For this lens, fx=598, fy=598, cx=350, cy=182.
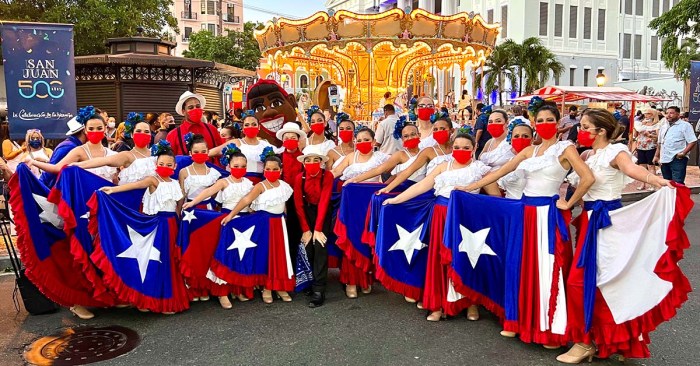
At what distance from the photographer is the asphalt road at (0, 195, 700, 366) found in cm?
429

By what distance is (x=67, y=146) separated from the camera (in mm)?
5430

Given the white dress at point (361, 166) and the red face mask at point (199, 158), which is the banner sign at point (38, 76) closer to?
the red face mask at point (199, 158)

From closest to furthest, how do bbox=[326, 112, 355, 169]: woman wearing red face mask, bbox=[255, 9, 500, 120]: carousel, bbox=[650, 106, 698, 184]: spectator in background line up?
bbox=[326, 112, 355, 169]: woman wearing red face mask
bbox=[650, 106, 698, 184]: spectator in background
bbox=[255, 9, 500, 120]: carousel

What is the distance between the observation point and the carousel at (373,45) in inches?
530

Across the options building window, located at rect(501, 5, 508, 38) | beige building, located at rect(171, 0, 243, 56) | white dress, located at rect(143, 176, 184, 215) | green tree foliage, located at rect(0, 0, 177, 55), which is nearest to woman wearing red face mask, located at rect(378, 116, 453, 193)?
white dress, located at rect(143, 176, 184, 215)

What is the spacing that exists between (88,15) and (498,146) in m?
18.3

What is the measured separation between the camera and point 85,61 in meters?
16.3

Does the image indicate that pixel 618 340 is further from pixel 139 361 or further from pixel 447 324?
pixel 139 361

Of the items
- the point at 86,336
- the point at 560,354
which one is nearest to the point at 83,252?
the point at 86,336

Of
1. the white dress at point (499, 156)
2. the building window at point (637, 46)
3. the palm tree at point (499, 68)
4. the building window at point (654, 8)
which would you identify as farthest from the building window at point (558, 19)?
the white dress at point (499, 156)

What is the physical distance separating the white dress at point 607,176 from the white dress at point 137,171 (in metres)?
3.65

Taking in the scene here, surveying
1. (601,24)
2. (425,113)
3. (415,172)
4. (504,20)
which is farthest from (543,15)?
(415,172)

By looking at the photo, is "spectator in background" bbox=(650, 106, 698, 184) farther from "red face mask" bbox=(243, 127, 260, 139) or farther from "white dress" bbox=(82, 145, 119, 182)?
"white dress" bbox=(82, 145, 119, 182)

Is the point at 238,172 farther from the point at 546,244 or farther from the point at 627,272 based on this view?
the point at 627,272
